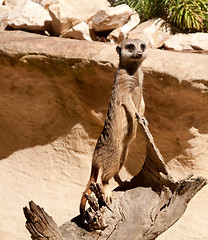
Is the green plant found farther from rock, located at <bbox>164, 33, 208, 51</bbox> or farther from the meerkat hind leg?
the meerkat hind leg

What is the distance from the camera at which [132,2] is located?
379 cm

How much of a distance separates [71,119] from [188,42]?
1109 millimetres

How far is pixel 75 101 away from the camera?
3.36 metres

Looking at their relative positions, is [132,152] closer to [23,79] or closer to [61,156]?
[61,156]

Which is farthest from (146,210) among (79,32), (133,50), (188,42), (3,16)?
(3,16)

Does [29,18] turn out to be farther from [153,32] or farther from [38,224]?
[38,224]

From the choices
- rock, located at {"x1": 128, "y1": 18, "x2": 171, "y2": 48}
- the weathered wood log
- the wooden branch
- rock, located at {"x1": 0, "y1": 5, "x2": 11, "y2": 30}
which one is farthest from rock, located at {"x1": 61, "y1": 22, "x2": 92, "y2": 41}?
the wooden branch

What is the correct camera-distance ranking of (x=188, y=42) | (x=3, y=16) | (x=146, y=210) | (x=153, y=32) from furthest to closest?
(x=3, y=16), (x=153, y=32), (x=188, y=42), (x=146, y=210)

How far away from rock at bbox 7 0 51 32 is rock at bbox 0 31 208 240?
0.16 metres

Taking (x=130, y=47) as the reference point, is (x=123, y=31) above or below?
below

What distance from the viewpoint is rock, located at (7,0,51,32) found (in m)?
3.43

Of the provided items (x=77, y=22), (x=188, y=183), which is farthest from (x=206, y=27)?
(x=188, y=183)

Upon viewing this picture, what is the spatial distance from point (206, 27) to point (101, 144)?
70.5 inches

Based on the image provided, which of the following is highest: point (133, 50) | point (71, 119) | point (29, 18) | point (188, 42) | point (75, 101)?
point (133, 50)
